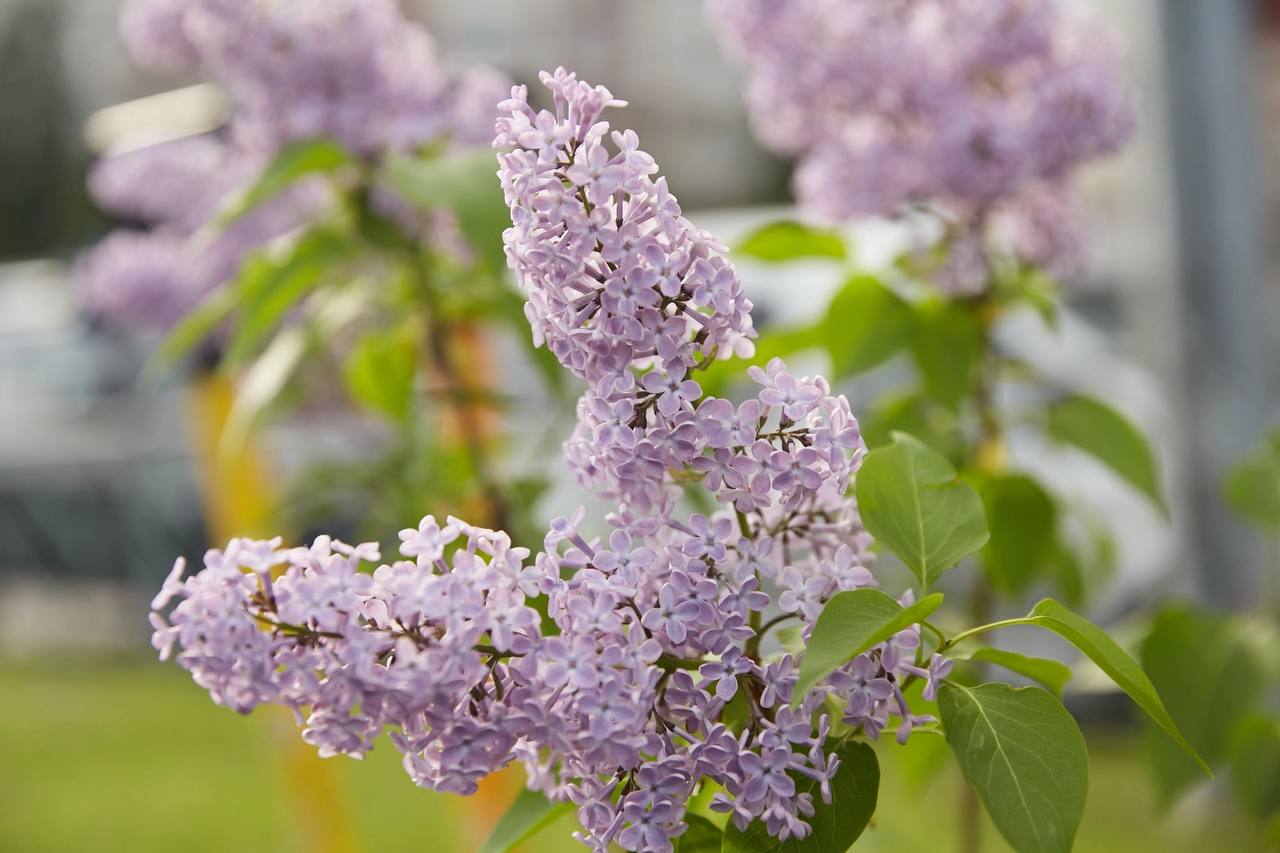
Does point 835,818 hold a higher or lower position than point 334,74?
lower

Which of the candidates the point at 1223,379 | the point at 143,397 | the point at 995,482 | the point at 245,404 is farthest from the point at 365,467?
the point at 143,397

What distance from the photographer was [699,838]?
503mm

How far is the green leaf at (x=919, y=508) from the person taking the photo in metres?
0.48

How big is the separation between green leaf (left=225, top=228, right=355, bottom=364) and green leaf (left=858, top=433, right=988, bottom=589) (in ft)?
1.57

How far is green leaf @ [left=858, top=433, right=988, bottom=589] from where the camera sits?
1.56 ft

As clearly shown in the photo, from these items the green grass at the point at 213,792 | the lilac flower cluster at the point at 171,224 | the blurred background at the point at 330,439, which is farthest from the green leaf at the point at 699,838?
the green grass at the point at 213,792

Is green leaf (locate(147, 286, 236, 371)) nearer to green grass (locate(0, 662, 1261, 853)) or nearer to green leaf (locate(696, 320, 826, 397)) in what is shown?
green leaf (locate(696, 320, 826, 397))

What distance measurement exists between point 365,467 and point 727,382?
0.29 meters

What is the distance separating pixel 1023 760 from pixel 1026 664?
0.26ft

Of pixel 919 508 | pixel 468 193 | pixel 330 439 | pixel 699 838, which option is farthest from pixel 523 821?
pixel 330 439

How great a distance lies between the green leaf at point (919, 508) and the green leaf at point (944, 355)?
0.36 meters

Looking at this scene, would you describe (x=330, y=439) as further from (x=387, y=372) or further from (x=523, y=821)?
(x=523, y=821)

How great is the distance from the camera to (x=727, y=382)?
0.89m

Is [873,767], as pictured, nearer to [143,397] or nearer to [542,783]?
[542,783]
